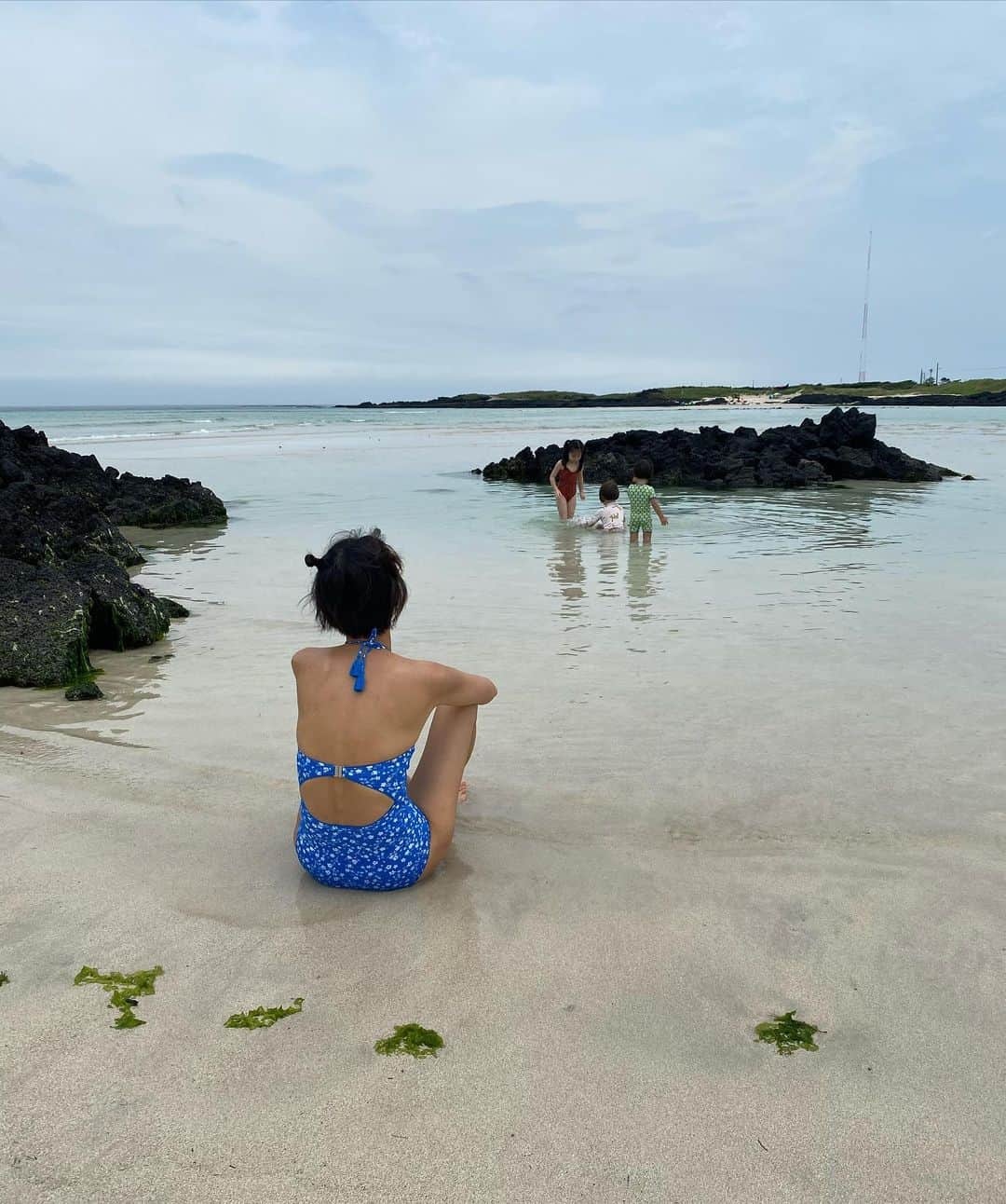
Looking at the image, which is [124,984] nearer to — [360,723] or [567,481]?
[360,723]

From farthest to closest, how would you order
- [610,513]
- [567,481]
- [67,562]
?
1. [567,481]
2. [610,513]
3. [67,562]

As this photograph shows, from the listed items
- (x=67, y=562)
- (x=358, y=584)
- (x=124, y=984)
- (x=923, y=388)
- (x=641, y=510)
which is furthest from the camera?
(x=923, y=388)

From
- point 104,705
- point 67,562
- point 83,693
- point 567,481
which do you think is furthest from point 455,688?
point 567,481

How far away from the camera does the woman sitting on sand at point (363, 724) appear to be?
11.1ft

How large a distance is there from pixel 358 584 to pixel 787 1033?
1909 mm

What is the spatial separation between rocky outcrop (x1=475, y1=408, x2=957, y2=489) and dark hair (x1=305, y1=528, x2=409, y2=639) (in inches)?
791

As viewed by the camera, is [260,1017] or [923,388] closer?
[260,1017]

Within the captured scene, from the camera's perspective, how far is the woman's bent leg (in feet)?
11.9

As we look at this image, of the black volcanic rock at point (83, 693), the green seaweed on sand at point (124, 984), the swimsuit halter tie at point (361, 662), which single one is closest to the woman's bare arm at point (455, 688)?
the swimsuit halter tie at point (361, 662)

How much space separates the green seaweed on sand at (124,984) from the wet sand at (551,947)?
0.11 ft

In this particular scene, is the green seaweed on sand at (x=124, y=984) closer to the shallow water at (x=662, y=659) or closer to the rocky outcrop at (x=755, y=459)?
the shallow water at (x=662, y=659)

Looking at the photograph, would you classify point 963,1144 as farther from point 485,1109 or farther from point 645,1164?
point 485,1109

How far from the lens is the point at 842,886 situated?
142 inches

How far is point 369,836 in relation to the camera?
3451mm
